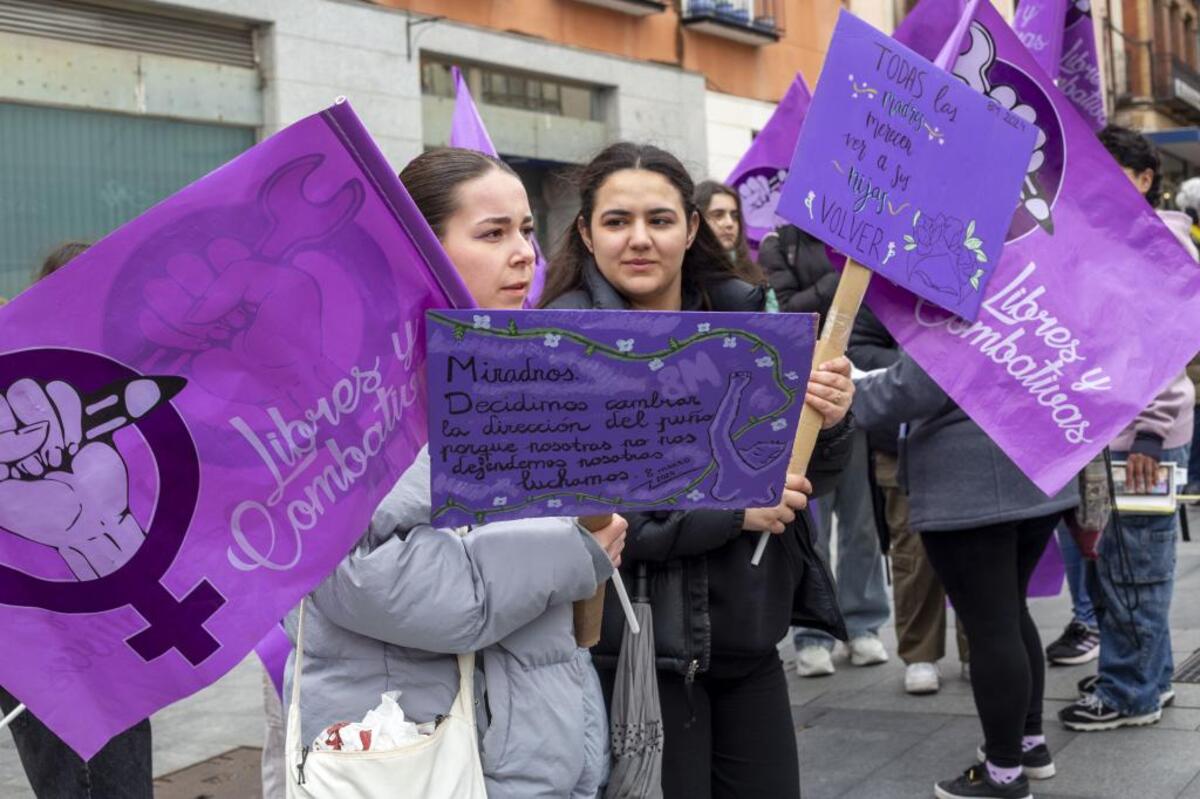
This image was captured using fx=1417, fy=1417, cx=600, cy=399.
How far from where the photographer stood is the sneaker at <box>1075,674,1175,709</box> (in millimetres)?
4809

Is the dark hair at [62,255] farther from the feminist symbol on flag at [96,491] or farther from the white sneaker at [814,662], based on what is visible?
the white sneaker at [814,662]

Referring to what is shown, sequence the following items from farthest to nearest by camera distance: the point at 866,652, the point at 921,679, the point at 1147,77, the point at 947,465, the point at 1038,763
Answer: the point at 1147,77
the point at 866,652
the point at 921,679
the point at 1038,763
the point at 947,465

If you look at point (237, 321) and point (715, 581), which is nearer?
point (237, 321)

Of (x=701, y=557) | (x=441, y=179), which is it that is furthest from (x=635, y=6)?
(x=441, y=179)

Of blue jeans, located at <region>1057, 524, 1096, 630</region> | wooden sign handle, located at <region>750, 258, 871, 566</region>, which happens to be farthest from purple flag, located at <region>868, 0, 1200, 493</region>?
blue jeans, located at <region>1057, 524, 1096, 630</region>

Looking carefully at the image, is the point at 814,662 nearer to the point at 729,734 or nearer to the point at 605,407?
the point at 729,734

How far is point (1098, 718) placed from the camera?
473cm

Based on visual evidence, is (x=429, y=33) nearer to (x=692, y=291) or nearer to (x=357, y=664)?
(x=692, y=291)

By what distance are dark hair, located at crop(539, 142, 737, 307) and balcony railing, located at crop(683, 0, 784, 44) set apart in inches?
493

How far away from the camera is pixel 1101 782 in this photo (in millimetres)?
4230

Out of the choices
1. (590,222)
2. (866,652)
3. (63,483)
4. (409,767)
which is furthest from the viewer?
(866,652)

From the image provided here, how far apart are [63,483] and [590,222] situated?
1508 mm

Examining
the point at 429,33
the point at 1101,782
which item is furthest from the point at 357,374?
the point at 429,33

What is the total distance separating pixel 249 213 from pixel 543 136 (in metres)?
11.9
